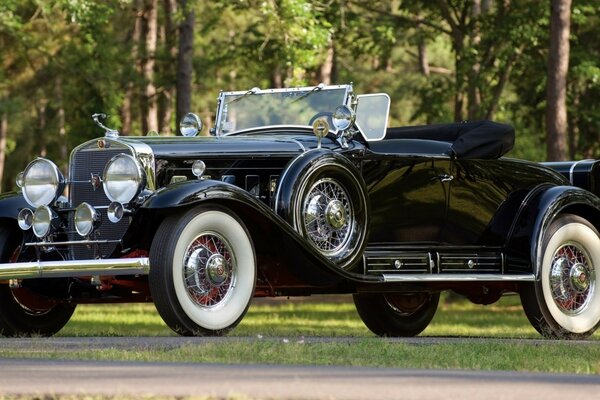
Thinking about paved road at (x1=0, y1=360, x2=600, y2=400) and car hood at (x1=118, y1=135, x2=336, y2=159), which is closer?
paved road at (x1=0, y1=360, x2=600, y2=400)

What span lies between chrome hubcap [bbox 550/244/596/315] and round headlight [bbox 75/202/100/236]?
397cm

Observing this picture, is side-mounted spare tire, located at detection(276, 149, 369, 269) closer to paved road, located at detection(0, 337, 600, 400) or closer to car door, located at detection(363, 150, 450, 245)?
car door, located at detection(363, 150, 450, 245)

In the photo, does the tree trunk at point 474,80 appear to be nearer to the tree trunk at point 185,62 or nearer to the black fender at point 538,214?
the tree trunk at point 185,62

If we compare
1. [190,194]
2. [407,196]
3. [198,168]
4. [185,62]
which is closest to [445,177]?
[407,196]

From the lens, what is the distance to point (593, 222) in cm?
1237

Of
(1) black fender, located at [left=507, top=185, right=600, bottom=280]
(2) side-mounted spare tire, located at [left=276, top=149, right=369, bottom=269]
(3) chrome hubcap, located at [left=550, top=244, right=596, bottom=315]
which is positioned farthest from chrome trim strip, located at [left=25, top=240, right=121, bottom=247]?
(3) chrome hubcap, located at [left=550, top=244, right=596, bottom=315]

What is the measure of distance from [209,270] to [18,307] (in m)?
2.00

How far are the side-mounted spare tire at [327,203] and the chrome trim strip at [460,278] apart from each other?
459mm

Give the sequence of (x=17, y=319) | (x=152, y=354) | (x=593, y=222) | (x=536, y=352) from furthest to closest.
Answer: (x=593, y=222) < (x=17, y=319) < (x=536, y=352) < (x=152, y=354)

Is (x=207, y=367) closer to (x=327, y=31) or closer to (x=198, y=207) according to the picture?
(x=198, y=207)

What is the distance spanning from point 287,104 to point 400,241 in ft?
5.21

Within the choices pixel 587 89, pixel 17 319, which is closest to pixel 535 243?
pixel 17 319

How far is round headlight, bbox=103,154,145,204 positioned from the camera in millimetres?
9758

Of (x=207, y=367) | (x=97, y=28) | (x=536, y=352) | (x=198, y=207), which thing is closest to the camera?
(x=207, y=367)
